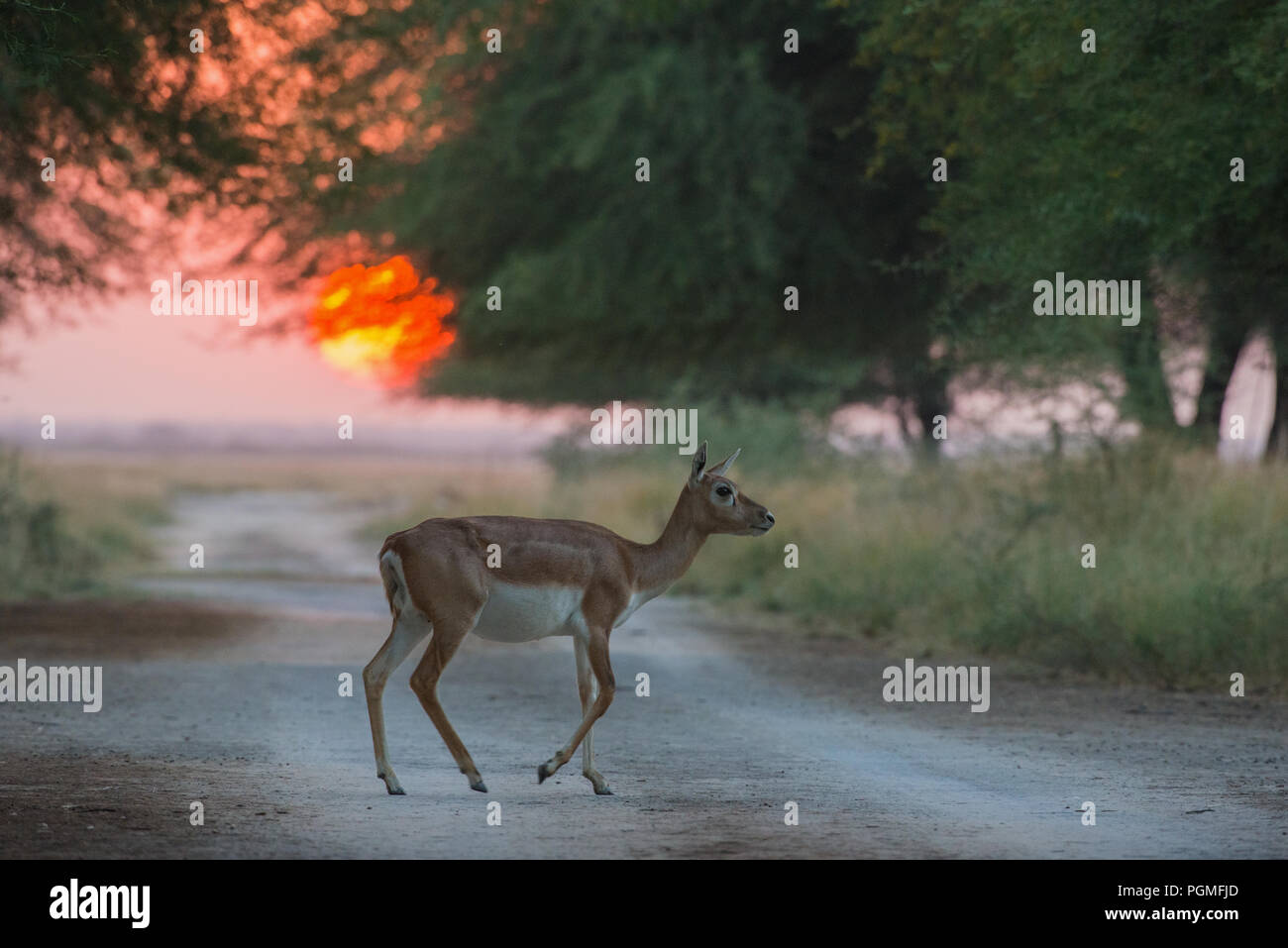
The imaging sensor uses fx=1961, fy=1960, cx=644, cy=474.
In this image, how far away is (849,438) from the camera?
121ft

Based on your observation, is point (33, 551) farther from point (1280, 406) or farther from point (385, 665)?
point (385, 665)

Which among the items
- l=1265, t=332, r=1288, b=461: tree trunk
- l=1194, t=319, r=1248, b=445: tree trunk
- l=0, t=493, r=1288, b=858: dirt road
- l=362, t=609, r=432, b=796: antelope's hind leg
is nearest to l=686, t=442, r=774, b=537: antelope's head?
→ l=0, t=493, r=1288, b=858: dirt road

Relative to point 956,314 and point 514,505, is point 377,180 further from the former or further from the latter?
point 514,505

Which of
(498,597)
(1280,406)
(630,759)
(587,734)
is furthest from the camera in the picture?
(1280,406)

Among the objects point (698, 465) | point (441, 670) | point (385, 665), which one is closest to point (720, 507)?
point (698, 465)

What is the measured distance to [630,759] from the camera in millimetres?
12445

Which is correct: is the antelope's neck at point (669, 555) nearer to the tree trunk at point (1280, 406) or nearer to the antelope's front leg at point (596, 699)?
the antelope's front leg at point (596, 699)

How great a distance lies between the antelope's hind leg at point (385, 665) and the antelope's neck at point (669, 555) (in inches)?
53.3

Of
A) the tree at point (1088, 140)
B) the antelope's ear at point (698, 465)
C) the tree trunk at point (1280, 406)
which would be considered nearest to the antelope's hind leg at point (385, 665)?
the antelope's ear at point (698, 465)

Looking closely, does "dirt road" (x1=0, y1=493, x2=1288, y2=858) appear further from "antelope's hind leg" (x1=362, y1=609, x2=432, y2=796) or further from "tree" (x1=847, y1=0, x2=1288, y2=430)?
"tree" (x1=847, y1=0, x2=1288, y2=430)

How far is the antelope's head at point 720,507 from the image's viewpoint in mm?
11961

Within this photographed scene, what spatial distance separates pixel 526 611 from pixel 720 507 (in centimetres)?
170

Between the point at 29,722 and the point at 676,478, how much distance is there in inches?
835
